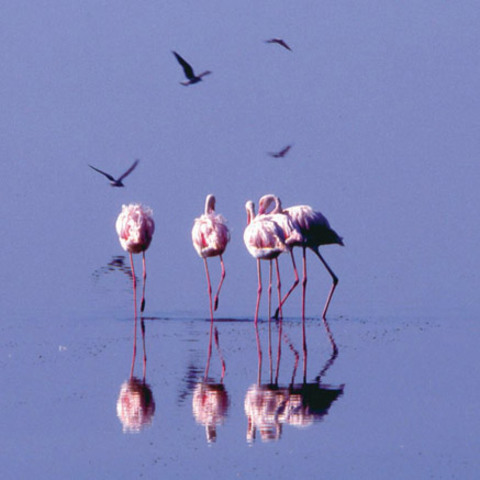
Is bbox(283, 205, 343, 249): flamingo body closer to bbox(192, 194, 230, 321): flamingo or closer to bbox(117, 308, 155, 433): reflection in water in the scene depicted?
bbox(192, 194, 230, 321): flamingo

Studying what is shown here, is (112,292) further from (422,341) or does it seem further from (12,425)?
(12,425)

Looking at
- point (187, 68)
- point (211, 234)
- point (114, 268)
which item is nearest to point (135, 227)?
point (211, 234)

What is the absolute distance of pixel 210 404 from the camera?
10.2 metres

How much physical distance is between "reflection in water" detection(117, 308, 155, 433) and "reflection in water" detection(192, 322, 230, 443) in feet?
1.18

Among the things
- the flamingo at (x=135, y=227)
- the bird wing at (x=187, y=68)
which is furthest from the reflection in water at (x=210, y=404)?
the bird wing at (x=187, y=68)

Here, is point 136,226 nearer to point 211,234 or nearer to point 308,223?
point 211,234

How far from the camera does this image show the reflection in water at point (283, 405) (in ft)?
30.7

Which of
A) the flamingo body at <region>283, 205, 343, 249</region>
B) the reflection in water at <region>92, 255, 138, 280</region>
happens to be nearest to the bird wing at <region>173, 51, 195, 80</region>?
the flamingo body at <region>283, 205, 343, 249</region>

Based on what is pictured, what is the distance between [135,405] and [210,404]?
1.92ft

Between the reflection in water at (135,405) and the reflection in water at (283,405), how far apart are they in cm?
76

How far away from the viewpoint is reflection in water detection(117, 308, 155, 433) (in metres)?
9.55

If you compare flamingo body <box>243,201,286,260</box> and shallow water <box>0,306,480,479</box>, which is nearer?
shallow water <box>0,306,480,479</box>

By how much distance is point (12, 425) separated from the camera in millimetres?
9547

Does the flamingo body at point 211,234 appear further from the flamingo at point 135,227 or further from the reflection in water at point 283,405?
the reflection in water at point 283,405
